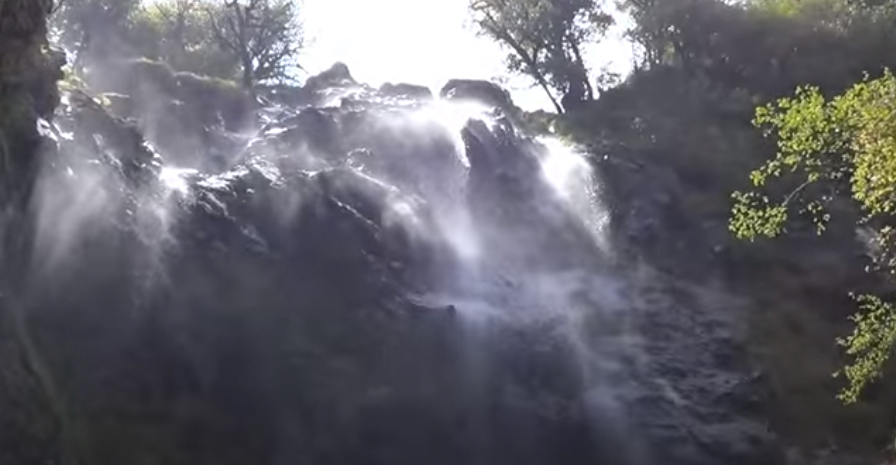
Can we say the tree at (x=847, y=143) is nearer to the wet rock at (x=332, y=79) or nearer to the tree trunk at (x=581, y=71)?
the wet rock at (x=332, y=79)

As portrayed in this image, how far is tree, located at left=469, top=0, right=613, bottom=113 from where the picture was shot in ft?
150

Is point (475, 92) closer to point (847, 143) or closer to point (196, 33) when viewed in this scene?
point (196, 33)

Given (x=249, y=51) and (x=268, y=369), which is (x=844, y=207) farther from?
(x=249, y=51)

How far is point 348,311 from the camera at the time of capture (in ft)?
79.0

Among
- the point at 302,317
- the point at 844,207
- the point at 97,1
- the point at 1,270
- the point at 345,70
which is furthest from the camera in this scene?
the point at 97,1

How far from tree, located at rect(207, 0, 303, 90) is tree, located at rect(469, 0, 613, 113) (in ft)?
37.8

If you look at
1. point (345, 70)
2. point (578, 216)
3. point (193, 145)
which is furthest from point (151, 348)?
point (345, 70)

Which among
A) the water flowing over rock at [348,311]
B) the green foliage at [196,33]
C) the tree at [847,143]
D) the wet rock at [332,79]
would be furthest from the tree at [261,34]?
the tree at [847,143]

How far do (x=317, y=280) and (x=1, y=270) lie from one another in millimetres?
7717

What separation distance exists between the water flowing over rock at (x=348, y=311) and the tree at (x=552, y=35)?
14321 millimetres

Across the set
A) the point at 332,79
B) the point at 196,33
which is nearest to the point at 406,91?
the point at 332,79

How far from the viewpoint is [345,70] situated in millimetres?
41406

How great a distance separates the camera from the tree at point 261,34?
4966 cm

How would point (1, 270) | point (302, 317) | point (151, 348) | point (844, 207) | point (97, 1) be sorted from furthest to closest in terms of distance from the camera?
1. point (97, 1)
2. point (844, 207)
3. point (302, 317)
4. point (151, 348)
5. point (1, 270)
